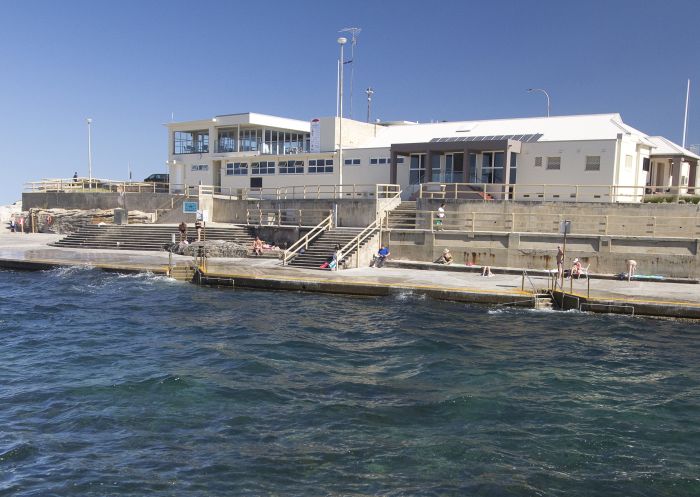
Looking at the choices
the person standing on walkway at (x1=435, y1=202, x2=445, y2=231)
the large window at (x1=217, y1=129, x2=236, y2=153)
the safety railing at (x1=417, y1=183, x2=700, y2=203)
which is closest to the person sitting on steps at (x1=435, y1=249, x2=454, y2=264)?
the person standing on walkway at (x1=435, y1=202, x2=445, y2=231)

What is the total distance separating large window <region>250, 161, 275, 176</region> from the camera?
43866 mm

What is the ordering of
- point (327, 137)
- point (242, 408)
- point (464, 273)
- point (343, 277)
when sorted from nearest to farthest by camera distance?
point (242, 408), point (343, 277), point (464, 273), point (327, 137)

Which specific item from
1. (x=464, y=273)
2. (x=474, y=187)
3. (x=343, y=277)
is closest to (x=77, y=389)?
(x=343, y=277)

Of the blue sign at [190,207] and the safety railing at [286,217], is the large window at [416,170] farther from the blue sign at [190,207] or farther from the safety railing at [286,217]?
the blue sign at [190,207]

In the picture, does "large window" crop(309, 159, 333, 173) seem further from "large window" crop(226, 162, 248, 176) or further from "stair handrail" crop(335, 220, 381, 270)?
"stair handrail" crop(335, 220, 381, 270)

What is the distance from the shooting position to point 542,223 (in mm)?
28016

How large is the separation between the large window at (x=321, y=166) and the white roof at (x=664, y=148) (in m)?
19.6

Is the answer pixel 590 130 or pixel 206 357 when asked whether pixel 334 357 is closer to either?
pixel 206 357

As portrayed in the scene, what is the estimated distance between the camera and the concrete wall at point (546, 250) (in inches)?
969

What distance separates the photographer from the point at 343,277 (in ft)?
80.8

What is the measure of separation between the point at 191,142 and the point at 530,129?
2824 cm

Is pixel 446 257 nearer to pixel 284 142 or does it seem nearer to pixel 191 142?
pixel 284 142

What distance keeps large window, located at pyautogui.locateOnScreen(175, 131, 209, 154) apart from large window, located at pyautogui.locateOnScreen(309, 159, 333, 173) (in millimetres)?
12306

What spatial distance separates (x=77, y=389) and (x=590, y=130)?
30.4 metres
